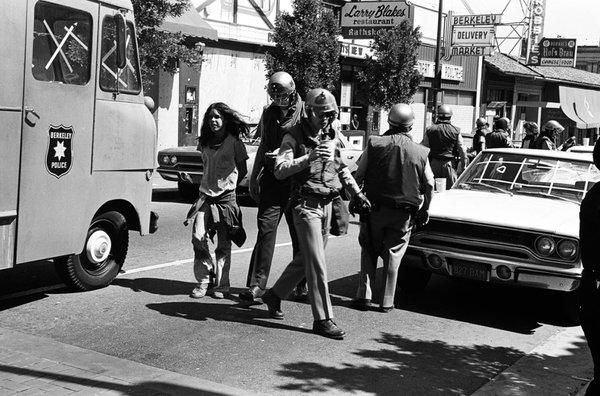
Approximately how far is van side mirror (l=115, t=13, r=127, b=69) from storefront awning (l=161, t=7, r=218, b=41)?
12679 millimetres

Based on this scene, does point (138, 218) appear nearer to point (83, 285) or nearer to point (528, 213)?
point (83, 285)

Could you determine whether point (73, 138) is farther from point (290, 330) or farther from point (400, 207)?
point (400, 207)

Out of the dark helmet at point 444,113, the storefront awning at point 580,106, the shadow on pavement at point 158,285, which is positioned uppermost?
the storefront awning at point 580,106

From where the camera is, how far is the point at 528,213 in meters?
7.14

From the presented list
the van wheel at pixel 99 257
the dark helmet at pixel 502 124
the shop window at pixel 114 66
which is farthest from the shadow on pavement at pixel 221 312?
the dark helmet at pixel 502 124

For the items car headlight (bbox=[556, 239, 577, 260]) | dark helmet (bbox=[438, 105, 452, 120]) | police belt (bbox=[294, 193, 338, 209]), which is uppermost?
dark helmet (bbox=[438, 105, 452, 120])

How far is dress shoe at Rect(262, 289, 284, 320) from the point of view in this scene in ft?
21.4

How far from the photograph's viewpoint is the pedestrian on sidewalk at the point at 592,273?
395 centimetres

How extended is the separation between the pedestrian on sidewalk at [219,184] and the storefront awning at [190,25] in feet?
43.1

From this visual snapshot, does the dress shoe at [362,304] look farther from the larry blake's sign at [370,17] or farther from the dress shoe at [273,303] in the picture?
the larry blake's sign at [370,17]

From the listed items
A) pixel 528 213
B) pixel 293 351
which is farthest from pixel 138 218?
pixel 528 213

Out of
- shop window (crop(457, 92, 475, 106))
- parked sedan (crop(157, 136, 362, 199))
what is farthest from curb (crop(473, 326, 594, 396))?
shop window (crop(457, 92, 475, 106))

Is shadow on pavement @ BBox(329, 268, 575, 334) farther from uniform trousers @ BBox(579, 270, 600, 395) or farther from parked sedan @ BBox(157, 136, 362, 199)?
parked sedan @ BBox(157, 136, 362, 199)

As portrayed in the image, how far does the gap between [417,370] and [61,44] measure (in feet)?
12.8
